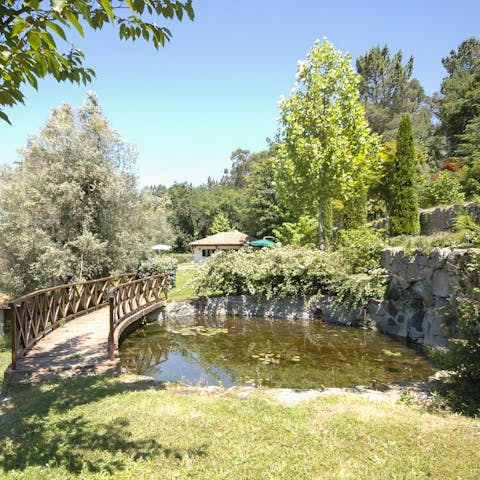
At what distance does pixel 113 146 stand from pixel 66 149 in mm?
1755

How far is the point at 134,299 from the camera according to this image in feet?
38.3

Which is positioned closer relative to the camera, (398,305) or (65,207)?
(398,305)

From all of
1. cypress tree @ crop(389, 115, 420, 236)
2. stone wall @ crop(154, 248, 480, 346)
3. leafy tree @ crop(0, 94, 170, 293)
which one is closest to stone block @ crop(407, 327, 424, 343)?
stone wall @ crop(154, 248, 480, 346)

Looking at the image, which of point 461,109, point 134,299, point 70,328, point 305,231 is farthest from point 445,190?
point 70,328

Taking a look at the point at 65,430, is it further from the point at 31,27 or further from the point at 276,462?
the point at 31,27

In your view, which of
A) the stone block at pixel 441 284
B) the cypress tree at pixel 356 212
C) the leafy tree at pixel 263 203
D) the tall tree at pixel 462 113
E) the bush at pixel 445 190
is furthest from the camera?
the leafy tree at pixel 263 203

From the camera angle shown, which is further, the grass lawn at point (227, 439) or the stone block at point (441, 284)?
the stone block at point (441, 284)

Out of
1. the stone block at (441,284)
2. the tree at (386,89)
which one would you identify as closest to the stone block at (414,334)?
the stone block at (441,284)

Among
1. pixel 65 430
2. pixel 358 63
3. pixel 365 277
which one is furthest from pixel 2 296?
pixel 358 63

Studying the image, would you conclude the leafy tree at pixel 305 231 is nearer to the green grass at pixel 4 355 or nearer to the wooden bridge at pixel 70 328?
the wooden bridge at pixel 70 328

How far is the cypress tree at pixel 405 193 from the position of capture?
534 inches

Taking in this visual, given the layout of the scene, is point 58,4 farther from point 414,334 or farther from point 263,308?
point 263,308

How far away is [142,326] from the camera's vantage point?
38.7ft

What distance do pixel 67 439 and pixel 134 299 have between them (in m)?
8.21
